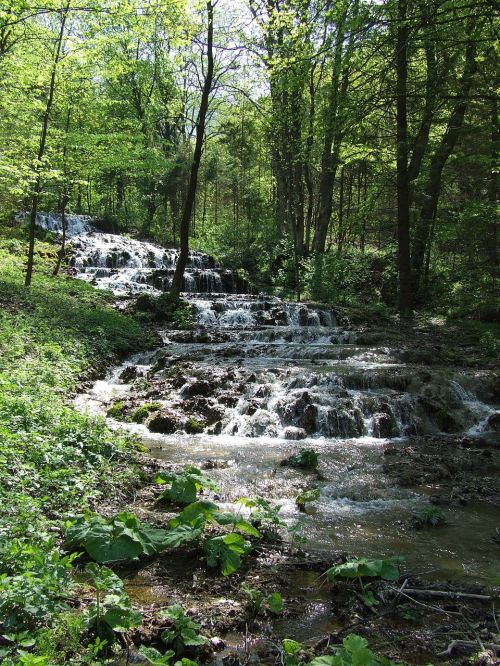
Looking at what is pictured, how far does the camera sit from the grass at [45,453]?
2.39 metres

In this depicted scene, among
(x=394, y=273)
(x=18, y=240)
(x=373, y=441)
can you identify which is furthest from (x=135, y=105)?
(x=373, y=441)

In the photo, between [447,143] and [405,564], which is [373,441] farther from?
[447,143]

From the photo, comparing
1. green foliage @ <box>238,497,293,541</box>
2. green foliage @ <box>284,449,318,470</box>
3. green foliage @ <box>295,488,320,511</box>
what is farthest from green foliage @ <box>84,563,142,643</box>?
green foliage @ <box>284,449,318,470</box>

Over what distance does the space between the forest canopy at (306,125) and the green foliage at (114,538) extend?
5.05 metres

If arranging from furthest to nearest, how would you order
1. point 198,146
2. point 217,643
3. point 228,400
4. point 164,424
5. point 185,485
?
1. point 198,146
2. point 228,400
3. point 164,424
4. point 185,485
5. point 217,643

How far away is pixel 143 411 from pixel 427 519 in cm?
529

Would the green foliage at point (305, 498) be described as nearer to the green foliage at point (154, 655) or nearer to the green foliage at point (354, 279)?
the green foliage at point (154, 655)

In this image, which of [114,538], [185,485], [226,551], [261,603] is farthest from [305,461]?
[114,538]

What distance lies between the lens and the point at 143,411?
334 inches

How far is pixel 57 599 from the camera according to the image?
2676 mm

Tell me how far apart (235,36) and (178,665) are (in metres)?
17.5

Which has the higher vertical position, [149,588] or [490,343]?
[490,343]

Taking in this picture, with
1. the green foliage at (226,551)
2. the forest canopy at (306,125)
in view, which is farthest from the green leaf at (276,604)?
the forest canopy at (306,125)

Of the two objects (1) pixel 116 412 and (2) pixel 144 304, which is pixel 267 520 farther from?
(2) pixel 144 304
